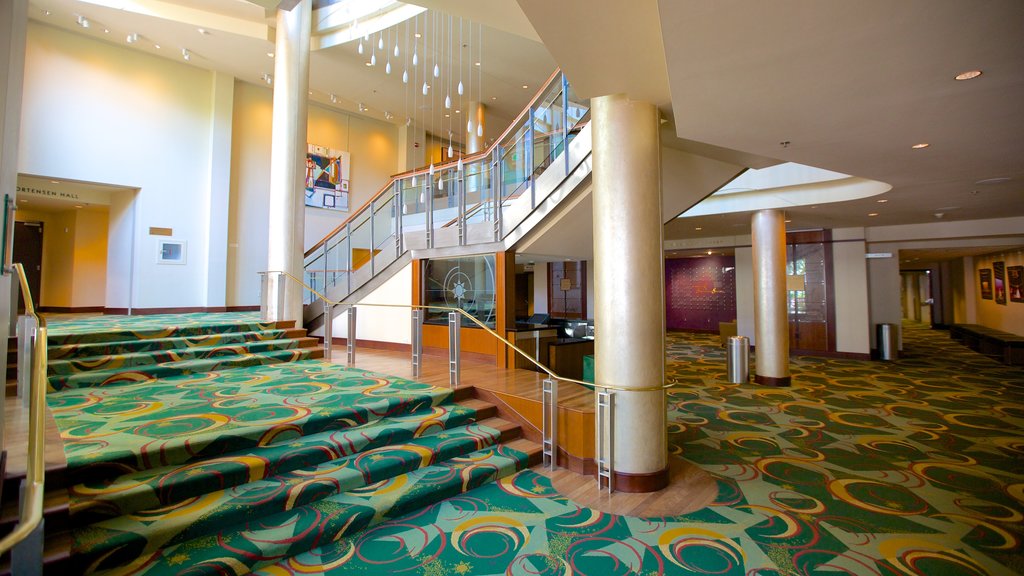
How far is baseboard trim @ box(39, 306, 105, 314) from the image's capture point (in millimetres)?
11531

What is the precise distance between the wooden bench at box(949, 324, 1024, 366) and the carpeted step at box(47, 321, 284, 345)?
583 inches

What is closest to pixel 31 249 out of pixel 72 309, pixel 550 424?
pixel 72 309

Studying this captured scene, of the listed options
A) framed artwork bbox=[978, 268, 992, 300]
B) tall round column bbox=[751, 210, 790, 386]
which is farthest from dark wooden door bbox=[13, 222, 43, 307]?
framed artwork bbox=[978, 268, 992, 300]

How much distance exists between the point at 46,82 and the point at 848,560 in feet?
47.7

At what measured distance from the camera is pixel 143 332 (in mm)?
6316

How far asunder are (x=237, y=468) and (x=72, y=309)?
39.8 ft

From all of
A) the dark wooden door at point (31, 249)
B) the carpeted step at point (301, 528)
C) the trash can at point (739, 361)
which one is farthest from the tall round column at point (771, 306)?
the dark wooden door at point (31, 249)

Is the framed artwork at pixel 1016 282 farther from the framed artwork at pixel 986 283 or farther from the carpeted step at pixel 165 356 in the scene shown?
the carpeted step at pixel 165 356

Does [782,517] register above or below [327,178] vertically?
below

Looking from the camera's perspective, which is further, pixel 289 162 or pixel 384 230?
pixel 384 230

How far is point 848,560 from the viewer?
2852mm

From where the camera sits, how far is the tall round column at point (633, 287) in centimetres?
394

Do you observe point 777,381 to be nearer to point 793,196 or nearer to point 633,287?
point 793,196

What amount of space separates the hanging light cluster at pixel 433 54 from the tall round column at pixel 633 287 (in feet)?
13.2
